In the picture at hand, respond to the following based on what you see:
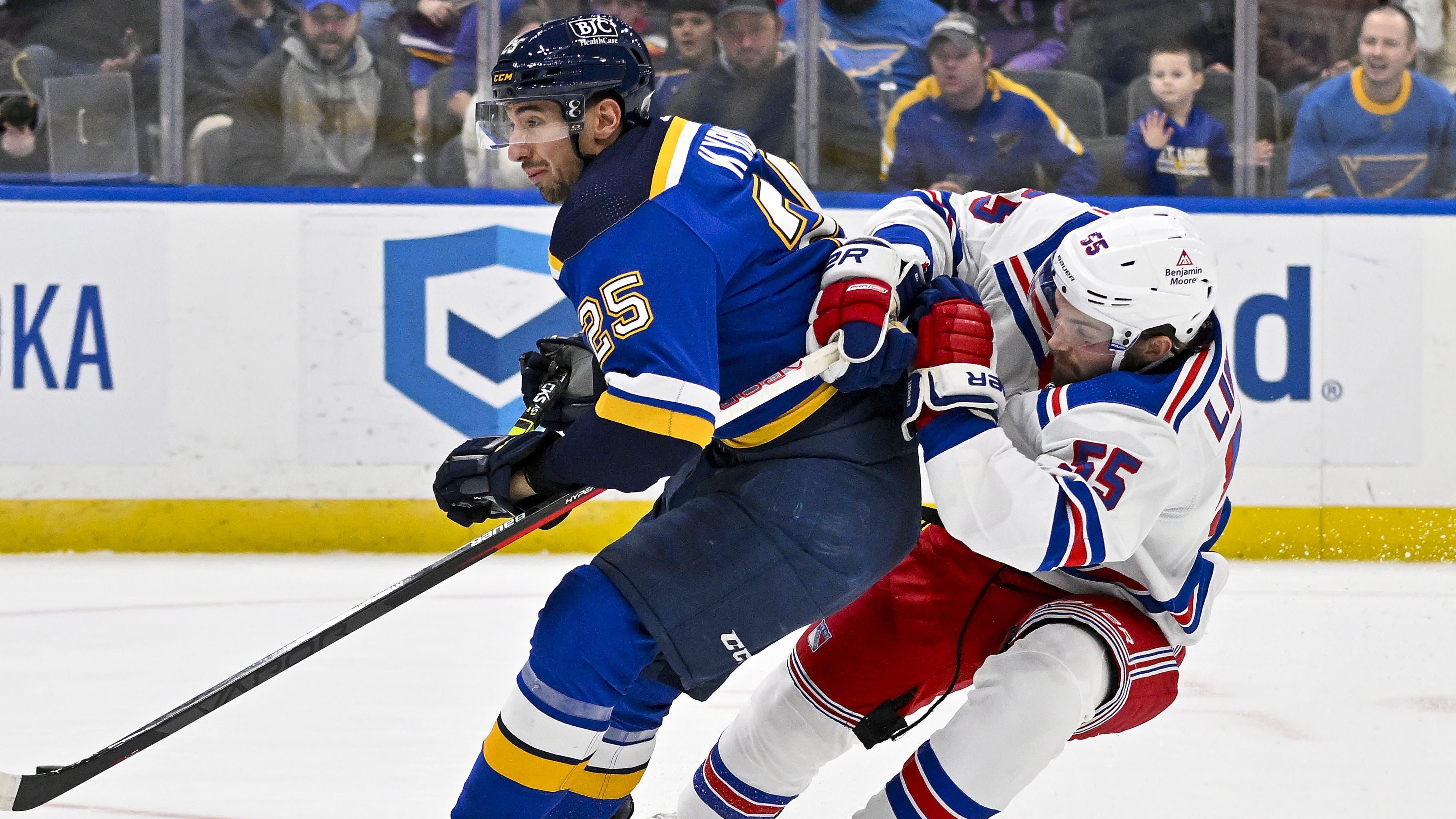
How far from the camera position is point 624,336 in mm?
1610

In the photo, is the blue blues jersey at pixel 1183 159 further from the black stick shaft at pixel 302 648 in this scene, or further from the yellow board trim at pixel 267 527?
the black stick shaft at pixel 302 648

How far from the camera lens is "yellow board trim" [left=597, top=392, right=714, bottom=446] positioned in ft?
5.17

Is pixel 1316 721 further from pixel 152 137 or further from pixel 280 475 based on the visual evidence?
pixel 152 137

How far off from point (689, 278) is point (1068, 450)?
52 cm

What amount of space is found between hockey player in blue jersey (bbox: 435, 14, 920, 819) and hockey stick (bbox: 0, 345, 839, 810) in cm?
7

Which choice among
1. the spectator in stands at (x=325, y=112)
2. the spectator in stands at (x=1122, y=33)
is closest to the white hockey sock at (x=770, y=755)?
the spectator in stands at (x=325, y=112)

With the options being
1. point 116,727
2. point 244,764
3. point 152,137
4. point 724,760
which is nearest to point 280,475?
point 152,137

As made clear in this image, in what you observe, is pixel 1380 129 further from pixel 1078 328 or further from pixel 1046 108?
pixel 1078 328

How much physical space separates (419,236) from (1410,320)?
326 centimetres

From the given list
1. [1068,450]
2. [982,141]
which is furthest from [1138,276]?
[982,141]

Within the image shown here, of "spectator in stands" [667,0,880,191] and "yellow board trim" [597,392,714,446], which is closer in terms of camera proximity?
"yellow board trim" [597,392,714,446]

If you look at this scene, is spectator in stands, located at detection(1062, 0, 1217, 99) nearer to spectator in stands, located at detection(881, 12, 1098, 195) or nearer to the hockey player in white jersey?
spectator in stands, located at detection(881, 12, 1098, 195)

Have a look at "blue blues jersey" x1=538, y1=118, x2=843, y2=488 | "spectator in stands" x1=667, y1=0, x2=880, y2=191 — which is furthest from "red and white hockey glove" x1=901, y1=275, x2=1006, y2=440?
"spectator in stands" x1=667, y1=0, x2=880, y2=191

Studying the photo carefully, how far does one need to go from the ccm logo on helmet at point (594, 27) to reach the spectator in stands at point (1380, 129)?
3873 mm
